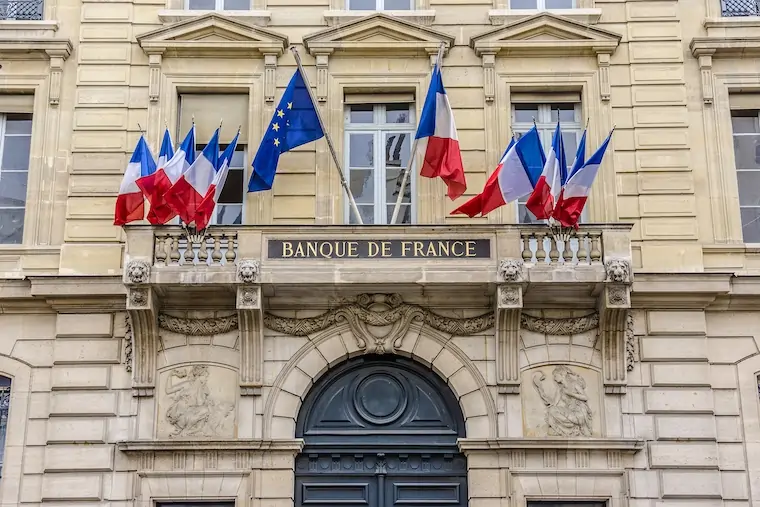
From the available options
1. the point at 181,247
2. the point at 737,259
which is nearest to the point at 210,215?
the point at 181,247

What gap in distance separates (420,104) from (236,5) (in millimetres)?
3597

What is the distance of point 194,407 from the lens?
55.3 feet

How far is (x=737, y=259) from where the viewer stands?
58.5ft

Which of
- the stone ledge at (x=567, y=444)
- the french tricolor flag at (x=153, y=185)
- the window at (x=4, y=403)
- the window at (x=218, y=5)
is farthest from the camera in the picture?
the window at (x=218, y=5)

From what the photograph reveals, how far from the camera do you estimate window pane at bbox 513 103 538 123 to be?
18812 millimetres

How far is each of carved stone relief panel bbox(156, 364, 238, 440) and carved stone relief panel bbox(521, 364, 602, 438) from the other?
4.29m

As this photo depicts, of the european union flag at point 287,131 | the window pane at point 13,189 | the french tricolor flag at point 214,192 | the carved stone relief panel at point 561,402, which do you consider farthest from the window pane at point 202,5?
the carved stone relief panel at point 561,402

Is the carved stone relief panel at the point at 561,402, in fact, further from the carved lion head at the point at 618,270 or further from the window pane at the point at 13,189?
the window pane at the point at 13,189

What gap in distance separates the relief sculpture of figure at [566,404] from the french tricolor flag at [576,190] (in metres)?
2.27

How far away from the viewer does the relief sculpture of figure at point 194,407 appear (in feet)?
54.9

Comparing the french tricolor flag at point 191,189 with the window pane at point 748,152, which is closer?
the french tricolor flag at point 191,189

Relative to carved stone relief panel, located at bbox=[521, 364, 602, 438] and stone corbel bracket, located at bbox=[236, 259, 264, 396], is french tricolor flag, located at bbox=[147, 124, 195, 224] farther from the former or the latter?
carved stone relief panel, located at bbox=[521, 364, 602, 438]

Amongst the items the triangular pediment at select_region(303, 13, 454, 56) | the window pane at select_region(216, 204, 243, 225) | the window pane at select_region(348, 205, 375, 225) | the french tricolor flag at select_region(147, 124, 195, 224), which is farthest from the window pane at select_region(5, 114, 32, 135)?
the window pane at select_region(348, 205, 375, 225)

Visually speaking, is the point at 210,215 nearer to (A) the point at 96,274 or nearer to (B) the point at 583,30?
(A) the point at 96,274
